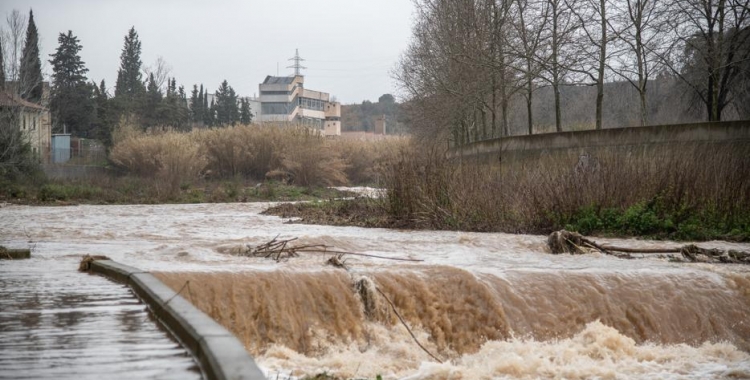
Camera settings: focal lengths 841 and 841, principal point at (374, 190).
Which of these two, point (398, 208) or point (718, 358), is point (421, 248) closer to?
point (398, 208)

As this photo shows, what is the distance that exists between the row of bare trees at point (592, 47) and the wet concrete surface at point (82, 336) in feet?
80.4

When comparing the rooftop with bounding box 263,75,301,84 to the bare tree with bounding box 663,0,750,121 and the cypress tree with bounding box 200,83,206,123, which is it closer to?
the cypress tree with bounding box 200,83,206,123

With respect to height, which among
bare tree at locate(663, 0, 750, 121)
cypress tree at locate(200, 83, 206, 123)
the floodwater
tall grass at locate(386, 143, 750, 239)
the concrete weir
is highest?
cypress tree at locate(200, 83, 206, 123)

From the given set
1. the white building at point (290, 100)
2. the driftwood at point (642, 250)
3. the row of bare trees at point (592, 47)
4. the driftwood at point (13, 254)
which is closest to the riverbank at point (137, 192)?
the row of bare trees at point (592, 47)

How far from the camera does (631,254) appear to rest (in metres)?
16.0

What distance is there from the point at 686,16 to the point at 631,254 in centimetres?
1994

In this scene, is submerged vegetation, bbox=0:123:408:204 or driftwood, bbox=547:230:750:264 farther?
submerged vegetation, bbox=0:123:408:204

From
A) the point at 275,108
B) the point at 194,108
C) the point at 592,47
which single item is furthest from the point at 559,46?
the point at 275,108

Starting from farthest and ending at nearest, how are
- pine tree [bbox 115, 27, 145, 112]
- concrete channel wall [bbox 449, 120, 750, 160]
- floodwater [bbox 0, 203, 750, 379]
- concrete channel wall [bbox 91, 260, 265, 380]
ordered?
pine tree [bbox 115, 27, 145, 112] → concrete channel wall [bbox 449, 120, 750, 160] → floodwater [bbox 0, 203, 750, 379] → concrete channel wall [bbox 91, 260, 265, 380]

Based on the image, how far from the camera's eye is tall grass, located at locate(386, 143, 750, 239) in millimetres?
19062

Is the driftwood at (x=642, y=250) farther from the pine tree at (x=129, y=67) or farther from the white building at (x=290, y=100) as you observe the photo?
the white building at (x=290, y=100)

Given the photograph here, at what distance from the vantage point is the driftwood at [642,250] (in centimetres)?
1427

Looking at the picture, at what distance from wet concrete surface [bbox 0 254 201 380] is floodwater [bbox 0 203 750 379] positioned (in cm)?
167

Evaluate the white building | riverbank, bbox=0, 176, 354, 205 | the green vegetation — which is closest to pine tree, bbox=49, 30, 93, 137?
riverbank, bbox=0, 176, 354, 205
